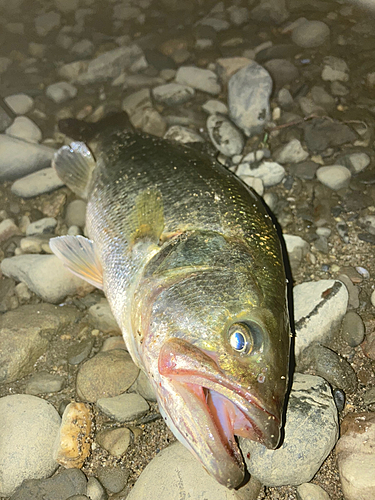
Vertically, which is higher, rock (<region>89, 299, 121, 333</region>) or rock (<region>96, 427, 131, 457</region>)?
rock (<region>89, 299, 121, 333</region>)

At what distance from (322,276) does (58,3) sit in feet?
20.3

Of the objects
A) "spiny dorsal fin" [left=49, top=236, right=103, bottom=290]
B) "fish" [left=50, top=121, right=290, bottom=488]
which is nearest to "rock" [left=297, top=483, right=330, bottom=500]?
"fish" [left=50, top=121, right=290, bottom=488]

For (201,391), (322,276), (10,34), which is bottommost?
(322,276)

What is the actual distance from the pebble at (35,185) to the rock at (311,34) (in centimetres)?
397

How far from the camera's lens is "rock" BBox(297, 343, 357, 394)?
125 inches

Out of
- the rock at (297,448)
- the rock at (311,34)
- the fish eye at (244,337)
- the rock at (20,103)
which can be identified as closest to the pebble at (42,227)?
the rock at (20,103)

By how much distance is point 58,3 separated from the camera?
264 inches

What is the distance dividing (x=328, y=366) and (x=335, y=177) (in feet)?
6.85

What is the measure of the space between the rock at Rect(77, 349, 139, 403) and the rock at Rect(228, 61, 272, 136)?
3070 mm

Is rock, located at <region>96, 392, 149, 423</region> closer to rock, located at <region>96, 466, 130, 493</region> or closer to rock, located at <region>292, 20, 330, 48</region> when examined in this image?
rock, located at <region>96, 466, 130, 493</region>

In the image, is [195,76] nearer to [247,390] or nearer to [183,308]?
[183,308]

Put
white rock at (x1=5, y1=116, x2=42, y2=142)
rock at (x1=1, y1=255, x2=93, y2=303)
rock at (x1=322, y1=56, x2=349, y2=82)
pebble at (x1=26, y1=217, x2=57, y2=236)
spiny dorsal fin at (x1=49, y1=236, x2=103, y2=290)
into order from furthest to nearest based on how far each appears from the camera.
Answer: rock at (x1=322, y1=56, x2=349, y2=82) → white rock at (x1=5, y1=116, x2=42, y2=142) → pebble at (x1=26, y1=217, x2=57, y2=236) → rock at (x1=1, y1=255, x2=93, y2=303) → spiny dorsal fin at (x1=49, y1=236, x2=103, y2=290)

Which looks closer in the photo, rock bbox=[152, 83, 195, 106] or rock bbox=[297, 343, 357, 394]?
rock bbox=[297, 343, 357, 394]

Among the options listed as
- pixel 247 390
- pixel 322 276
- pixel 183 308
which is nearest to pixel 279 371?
pixel 247 390
